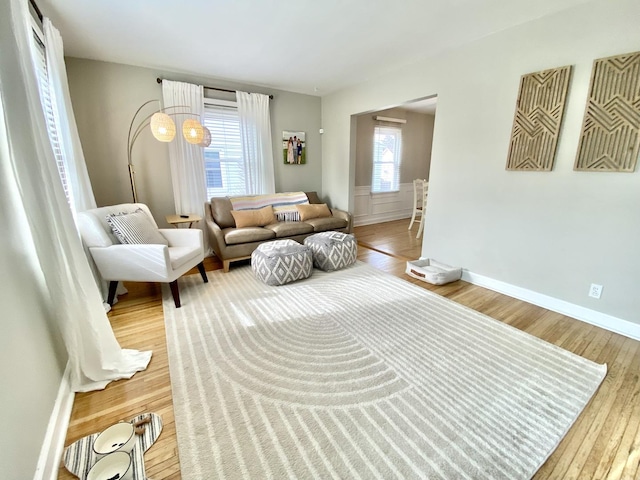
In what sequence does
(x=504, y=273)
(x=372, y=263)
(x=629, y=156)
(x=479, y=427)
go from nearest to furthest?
(x=479, y=427) < (x=629, y=156) < (x=504, y=273) < (x=372, y=263)

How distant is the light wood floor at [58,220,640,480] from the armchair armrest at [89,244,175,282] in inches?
14.0

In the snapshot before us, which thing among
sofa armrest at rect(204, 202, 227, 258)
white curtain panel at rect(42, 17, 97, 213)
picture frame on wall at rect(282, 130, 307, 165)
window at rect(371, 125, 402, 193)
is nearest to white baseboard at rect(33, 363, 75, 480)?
white curtain panel at rect(42, 17, 97, 213)

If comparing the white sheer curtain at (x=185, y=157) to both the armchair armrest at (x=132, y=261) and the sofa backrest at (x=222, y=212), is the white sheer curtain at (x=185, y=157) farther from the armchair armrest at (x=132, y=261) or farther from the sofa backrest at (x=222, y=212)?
the armchair armrest at (x=132, y=261)

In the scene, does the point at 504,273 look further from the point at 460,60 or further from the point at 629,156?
the point at 460,60

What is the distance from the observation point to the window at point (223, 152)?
388 cm

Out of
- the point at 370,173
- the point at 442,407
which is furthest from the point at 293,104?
the point at 442,407

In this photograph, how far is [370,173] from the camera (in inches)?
226

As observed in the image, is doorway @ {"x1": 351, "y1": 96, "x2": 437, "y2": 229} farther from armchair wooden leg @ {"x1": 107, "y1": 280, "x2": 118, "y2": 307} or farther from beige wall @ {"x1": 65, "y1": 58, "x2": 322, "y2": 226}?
armchair wooden leg @ {"x1": 107, "y1": 280, "x2": 118, "y2": 307}

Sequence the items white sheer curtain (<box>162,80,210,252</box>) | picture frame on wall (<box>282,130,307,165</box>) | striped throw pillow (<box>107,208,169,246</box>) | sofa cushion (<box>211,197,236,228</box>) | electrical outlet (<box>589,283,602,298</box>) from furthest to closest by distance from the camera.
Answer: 1. picture frame on wall (<box>282,130,307,165</box>)
2. sofa cushion (<box>211,197,236,228</box>)
3. white sheer curtain (<box>162,80,210,252</box>)
4. striped throw pillow (<box>107,208,169,246</box>)
5. electrical outlet (<box>589,283,602,298</box>)

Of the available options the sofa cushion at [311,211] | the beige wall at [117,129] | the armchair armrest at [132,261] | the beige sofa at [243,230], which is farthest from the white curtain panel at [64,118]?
the sofa cushion at [311,211]

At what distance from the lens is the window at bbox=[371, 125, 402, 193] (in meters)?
5.71

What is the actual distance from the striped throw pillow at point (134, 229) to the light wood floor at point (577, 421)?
0.61m

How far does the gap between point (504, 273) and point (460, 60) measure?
2.25 metres

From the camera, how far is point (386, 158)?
19.4 feet
